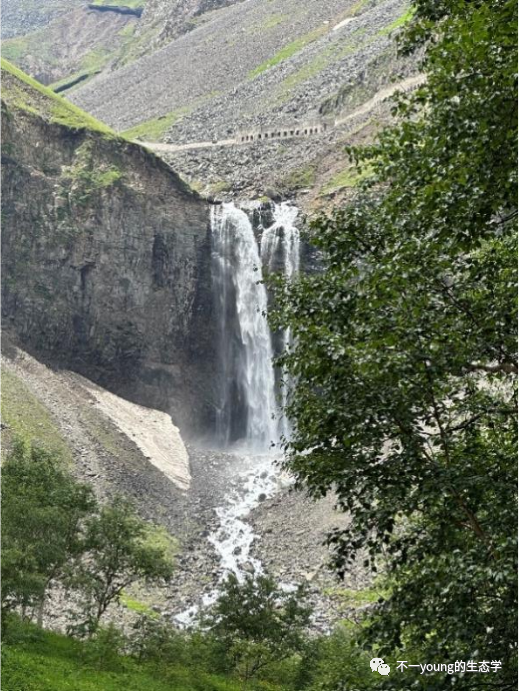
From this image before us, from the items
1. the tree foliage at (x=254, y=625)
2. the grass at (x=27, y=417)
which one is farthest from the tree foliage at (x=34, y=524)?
the grass at (x=27, y=417)

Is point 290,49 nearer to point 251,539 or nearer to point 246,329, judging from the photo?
point 246,329

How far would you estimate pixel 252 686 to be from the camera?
26.6m

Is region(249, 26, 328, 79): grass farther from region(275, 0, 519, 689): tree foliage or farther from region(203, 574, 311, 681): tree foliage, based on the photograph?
region(275, 0, 519, 689): tree foliage

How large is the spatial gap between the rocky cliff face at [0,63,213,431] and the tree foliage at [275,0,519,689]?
56.6 metres

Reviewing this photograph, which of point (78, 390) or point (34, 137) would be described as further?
point (34, 137)

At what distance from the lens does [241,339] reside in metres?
71.2

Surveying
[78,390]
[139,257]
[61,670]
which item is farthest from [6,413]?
[61,670]

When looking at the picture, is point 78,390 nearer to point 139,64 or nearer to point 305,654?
point 305,654

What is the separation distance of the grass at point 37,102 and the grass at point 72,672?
→ 53920 millimetres

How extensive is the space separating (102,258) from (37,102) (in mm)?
16779

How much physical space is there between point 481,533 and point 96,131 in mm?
68243

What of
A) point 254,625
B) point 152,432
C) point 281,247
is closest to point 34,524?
point 254,625

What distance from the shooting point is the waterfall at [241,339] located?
69.2 metres

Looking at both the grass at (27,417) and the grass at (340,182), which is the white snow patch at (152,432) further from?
the grass at (340,182)
